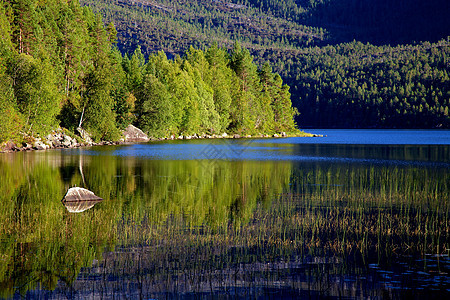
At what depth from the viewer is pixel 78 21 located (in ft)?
316

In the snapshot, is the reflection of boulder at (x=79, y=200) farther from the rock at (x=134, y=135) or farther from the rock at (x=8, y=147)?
the rock at (x=134, y=135)

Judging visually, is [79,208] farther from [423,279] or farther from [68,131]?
[68,131]

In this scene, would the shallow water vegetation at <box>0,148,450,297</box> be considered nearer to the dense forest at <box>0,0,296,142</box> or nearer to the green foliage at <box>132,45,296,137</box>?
the dense forest at <box>0,0,296,142</box>

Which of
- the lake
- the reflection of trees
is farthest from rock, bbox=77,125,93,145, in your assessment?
the lake

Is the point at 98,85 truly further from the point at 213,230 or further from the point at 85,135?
the point at 213,230

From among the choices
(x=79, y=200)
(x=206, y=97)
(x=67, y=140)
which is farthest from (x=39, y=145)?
(x=206, y=97)

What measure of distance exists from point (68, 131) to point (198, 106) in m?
39.5

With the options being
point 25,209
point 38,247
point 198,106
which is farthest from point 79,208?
point 198,106

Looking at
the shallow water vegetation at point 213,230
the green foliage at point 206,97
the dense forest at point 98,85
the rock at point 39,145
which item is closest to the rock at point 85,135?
the dense forest at point 98,85

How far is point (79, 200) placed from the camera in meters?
24.9

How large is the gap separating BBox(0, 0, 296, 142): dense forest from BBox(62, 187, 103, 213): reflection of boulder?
3888 centimetres

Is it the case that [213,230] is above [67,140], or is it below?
below

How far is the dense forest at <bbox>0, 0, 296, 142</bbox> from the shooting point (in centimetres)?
6869

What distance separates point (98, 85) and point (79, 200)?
2505 inches
